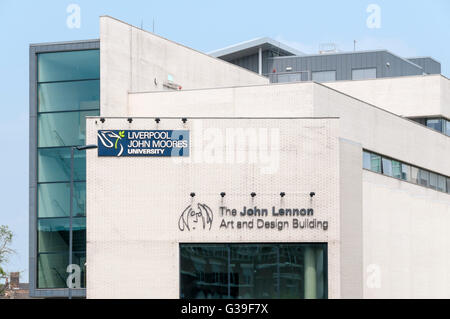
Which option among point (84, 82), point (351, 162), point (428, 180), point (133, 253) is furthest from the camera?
point (428, 180)

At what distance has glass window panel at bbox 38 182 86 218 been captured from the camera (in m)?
49.2

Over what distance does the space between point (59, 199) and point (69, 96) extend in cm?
527

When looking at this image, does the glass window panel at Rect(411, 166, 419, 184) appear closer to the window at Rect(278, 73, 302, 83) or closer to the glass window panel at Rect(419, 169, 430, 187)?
the glass window panel at Rect(419, 169, 430, 187)

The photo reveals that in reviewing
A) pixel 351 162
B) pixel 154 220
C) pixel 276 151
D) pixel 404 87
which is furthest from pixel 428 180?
pixel 154 220

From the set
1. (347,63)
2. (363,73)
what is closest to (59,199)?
(363,73)

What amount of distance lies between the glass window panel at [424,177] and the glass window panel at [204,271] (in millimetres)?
16866

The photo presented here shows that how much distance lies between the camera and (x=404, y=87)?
196 feet

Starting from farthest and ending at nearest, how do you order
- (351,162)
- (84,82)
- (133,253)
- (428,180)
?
1. (428,180)
2. (84,82)
3. (351,162)
4. (133,253)

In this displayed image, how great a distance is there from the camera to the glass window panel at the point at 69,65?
49625mm

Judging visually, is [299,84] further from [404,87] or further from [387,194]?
[404,87]

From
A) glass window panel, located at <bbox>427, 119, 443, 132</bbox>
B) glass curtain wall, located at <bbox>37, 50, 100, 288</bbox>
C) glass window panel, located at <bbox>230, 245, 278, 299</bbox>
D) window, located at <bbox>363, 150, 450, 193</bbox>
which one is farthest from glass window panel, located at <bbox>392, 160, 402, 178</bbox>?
glass curtain wall, located at <bbox>37, 50, 100, 288</bbox>

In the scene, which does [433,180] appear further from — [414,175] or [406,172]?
[406,172]

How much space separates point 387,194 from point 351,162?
18.9 feet
